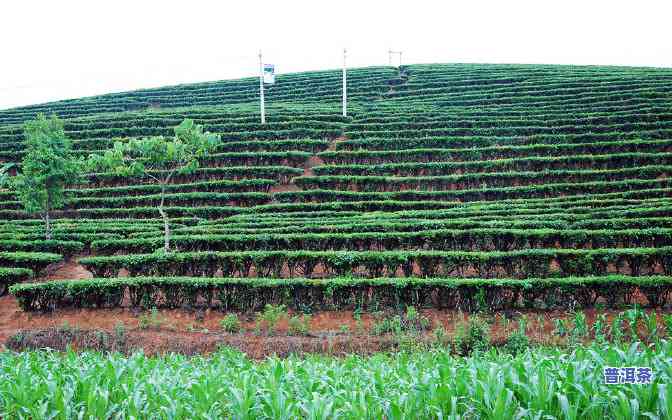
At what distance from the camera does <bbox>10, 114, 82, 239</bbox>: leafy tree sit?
17.4 metres

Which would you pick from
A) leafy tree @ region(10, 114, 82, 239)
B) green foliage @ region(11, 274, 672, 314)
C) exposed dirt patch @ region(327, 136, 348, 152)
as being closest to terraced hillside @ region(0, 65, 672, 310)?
green foliage @ region(11, 274, 672, 314)

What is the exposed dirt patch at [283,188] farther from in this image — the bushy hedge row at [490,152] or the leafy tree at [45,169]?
the leafy tree at [45,169]

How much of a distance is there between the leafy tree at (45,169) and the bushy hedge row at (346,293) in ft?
22.5

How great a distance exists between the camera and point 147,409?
4.75m

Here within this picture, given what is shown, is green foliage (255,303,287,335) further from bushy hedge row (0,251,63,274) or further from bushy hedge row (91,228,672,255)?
bushy hedge row (0,251,63,274)

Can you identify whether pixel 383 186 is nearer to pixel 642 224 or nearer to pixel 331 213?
pixel 331 213

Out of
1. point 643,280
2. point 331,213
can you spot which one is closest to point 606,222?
point 643,280

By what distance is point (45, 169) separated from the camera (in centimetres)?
1745

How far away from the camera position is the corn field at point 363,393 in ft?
14.0

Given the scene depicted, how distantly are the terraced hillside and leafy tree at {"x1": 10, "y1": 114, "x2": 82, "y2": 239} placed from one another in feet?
4.54

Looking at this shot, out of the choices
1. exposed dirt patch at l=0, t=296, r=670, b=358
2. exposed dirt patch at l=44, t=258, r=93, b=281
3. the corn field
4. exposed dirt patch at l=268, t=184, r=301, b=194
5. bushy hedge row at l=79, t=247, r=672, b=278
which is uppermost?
the corn field

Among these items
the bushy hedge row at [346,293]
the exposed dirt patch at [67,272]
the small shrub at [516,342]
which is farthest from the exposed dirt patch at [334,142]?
the small shrub at [516,342]

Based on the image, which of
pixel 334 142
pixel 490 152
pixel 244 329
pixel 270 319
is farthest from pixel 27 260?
pixel 490 152

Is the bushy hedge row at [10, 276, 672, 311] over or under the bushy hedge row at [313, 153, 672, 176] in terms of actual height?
under
